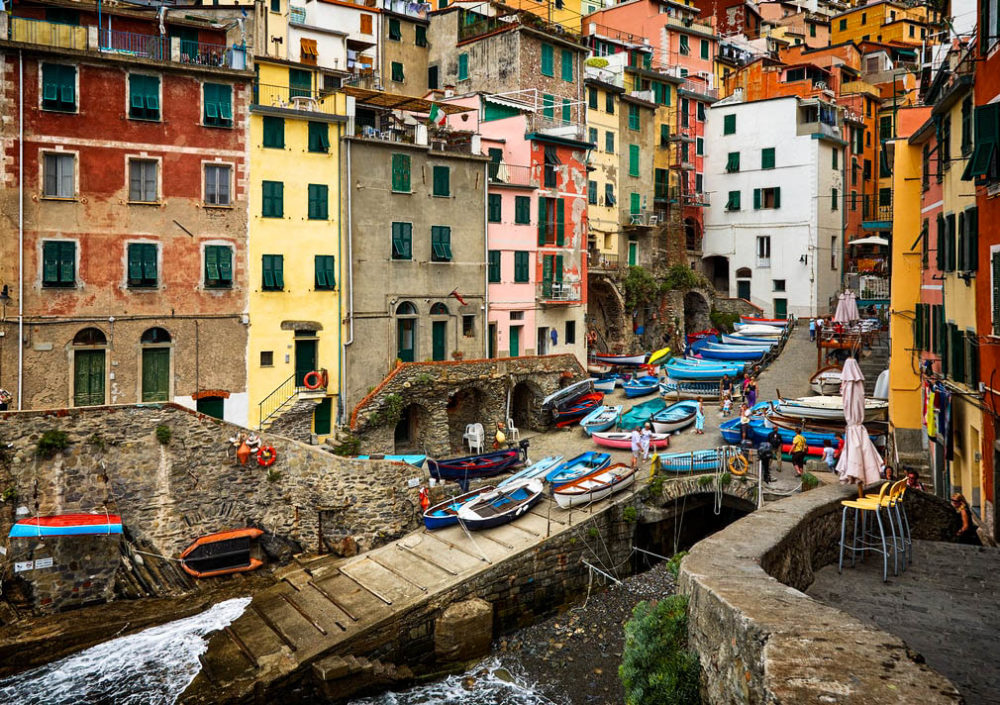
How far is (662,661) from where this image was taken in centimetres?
1177

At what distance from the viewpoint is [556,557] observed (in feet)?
86.9

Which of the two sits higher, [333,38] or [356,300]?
[333,38]

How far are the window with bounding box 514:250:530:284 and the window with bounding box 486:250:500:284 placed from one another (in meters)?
1.30

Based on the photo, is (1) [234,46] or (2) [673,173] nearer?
(1) [234,46]

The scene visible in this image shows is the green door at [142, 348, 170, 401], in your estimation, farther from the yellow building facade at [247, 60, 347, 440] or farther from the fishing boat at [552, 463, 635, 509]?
the fishing boat at [552, 463, 635, 509]

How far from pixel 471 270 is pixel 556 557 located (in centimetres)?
1812

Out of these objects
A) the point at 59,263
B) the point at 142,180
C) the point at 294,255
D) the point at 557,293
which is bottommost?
the point at 557,293

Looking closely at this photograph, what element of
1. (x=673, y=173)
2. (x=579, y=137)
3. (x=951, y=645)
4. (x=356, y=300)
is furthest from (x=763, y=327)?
(x=951, y=645)

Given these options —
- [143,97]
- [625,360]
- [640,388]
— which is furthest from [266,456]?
[625,360]

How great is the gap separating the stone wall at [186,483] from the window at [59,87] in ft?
37.4

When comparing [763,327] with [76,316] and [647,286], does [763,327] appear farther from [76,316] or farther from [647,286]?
[76,316]

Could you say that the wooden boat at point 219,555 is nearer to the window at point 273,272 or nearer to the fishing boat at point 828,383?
the window at point 273,272

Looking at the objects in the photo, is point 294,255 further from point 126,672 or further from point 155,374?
point 126,672

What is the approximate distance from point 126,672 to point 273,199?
19139 millimetres
